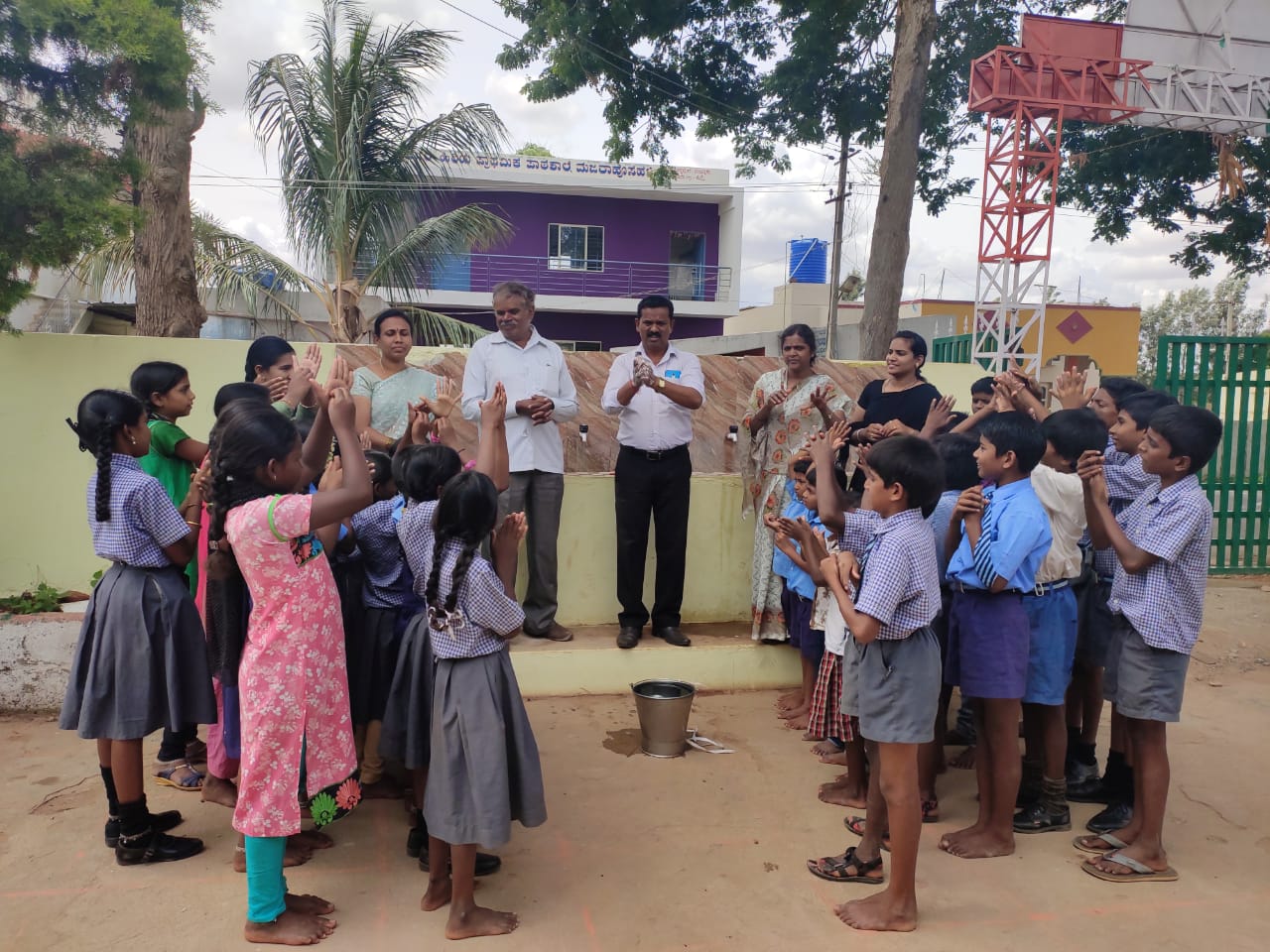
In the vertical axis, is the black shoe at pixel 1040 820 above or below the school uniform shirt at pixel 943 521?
below

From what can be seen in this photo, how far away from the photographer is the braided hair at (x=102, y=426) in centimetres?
302

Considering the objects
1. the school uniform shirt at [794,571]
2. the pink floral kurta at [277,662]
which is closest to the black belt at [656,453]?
the school uniform shirt at [794,571]

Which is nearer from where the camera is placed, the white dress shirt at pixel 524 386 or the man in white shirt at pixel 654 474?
the white dress shirt at pixel 524 386

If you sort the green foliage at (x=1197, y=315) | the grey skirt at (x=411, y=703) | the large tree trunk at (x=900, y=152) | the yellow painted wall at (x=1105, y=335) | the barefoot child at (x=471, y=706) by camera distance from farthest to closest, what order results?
the green foliage at (x=1197, y=315) < the yellow painted wall at (x=1105, y=335) < the large tree trunk at (x=900, y=152) < the grey skirt at (x=411, y=703) < the barefoot child at (x=471, y=706)

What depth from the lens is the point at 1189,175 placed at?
12.8 meters

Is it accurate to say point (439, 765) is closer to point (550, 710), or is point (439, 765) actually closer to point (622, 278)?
point (550, 710)

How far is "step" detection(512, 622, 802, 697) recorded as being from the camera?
192 inches

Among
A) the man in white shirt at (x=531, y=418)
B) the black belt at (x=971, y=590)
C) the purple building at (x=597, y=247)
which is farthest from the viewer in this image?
the purple building at (x=597, y=247)

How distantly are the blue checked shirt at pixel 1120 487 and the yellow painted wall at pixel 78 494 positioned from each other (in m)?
2.19

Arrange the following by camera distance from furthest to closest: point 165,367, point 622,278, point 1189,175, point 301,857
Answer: point 622,278 → point 1189,175 → point 165,367 → point 301,857

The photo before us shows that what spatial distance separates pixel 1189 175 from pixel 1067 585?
12.0 meters

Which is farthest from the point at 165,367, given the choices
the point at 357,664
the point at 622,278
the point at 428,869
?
the point at 622,278

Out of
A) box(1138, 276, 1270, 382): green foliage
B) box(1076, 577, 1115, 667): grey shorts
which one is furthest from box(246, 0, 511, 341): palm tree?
box(1138, 276, 1270, 382): green foliage

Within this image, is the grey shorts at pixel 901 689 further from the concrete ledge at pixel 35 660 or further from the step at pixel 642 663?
the concrete ledge at pixel 35 660
